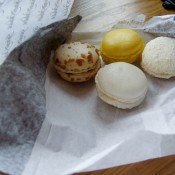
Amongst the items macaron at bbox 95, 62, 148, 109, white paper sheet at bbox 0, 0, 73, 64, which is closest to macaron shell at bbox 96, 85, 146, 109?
macaron at bbox 95, 62, 148, 109

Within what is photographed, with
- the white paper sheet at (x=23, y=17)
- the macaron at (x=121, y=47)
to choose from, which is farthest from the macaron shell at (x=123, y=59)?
the white paper sheet at (x=23, y=17)

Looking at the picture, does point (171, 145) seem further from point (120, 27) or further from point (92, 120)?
point (120, 27)

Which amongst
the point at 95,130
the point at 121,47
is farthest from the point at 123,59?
the point at 95,130

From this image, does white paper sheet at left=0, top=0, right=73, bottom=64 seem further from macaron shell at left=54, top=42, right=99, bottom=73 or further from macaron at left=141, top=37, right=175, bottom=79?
macaron at left=141, top=37, right=175, bottom=79

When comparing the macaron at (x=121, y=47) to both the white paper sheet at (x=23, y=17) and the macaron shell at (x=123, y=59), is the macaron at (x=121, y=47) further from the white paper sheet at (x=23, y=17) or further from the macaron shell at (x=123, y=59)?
the white paper sheet at (x=23, y=17)

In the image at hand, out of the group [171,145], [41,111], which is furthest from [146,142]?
[41,111]

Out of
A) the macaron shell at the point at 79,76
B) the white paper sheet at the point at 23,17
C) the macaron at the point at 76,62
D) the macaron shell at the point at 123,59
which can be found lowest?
the macaron shell at the point at 123,59
